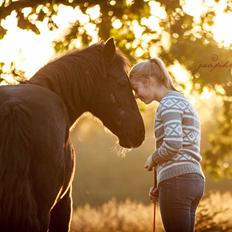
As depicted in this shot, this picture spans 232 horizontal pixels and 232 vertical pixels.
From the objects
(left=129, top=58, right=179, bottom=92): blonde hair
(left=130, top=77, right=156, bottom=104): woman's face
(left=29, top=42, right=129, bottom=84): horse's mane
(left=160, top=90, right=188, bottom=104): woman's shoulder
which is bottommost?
(left=160, top=90, right=188, bottom=104): woman's shoulder

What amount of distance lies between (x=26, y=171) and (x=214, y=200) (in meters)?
10.3

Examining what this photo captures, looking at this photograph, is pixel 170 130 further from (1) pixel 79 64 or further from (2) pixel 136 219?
(2) pixel 136 219

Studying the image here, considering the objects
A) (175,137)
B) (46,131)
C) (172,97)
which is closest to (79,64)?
(172,97)

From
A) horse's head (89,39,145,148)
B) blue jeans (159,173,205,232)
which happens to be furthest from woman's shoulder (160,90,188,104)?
horse's head (89,39,145,148)

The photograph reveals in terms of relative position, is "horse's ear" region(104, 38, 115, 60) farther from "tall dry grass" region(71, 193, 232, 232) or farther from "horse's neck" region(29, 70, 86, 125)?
"tall dry grass" region(71, 193, 232, 232)

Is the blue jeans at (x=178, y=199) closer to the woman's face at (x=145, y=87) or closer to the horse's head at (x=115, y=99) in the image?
the woman's face at (x=145, y=87)

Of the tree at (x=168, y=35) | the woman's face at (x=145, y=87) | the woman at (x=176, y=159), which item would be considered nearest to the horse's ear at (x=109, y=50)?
the woman's face at (x=145, y=87)

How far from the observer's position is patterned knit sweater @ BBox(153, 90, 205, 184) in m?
5.40

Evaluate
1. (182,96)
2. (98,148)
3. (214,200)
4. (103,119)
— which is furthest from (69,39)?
(98,148)

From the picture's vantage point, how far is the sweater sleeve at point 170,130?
17.7 ft

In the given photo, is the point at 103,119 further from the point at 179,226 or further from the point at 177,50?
the point at 177,50

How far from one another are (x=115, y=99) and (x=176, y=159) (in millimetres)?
1331

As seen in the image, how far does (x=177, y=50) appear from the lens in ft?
45.8

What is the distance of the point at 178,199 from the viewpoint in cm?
542
